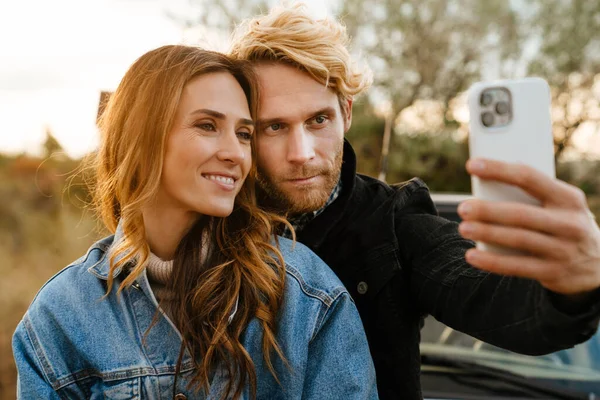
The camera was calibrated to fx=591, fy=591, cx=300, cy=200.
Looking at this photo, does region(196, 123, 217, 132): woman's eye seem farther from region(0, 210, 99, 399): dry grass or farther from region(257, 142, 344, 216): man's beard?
region(0, 210, 99, 399): dry grass

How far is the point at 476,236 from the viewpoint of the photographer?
3.50 feet

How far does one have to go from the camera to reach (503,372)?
7.82ft

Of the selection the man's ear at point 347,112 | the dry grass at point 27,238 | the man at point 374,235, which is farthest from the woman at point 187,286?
the dry grass at point 27,238

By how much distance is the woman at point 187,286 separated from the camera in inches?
68.4

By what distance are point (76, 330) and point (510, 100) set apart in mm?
1394

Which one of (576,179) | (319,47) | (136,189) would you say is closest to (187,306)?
(136,189)

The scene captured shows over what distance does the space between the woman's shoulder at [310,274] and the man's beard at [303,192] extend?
187 millimetres

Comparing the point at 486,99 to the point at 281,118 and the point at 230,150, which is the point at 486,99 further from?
the point at 281,118

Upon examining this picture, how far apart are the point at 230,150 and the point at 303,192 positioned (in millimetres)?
318

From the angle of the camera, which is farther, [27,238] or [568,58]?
[568,58]

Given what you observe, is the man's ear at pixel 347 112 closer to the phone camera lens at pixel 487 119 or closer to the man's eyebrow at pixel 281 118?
the man's eyebrow at pixel 281 118

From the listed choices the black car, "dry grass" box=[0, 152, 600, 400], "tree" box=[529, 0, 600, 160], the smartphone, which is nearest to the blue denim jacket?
the smartphone

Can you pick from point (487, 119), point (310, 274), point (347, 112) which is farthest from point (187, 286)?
point (487, 119)

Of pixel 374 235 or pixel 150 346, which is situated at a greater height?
pixel 374 235
